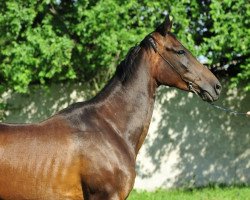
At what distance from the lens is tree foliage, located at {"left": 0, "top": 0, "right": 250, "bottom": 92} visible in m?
9.61

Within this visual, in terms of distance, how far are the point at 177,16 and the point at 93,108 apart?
5731 millimetres

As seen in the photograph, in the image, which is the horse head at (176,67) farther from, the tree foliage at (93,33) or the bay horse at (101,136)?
the tree foliage at (93,33)

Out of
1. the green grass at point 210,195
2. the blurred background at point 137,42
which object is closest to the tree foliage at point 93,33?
the blurred background at point 137,42

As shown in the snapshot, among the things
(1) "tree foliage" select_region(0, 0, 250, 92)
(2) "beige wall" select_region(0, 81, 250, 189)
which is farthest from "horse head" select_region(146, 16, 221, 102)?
(2) "beige wall" select_region(0, 81, 250, 189)

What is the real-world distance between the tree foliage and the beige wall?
4.26 ft

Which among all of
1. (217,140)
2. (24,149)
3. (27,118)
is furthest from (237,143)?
(24,149)

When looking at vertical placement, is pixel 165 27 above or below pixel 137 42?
above

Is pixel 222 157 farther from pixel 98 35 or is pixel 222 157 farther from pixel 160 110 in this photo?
pixel 98 35

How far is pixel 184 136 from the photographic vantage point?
1194 centimetres

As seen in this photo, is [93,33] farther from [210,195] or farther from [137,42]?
[210,195]

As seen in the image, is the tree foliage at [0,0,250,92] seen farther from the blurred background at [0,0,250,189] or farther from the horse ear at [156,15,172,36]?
the horse ear at [156,15,172,36]

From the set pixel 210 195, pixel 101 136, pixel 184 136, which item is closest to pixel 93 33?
pixel 184 136

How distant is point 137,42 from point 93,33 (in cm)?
96

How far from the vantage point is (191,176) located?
11.9 m
